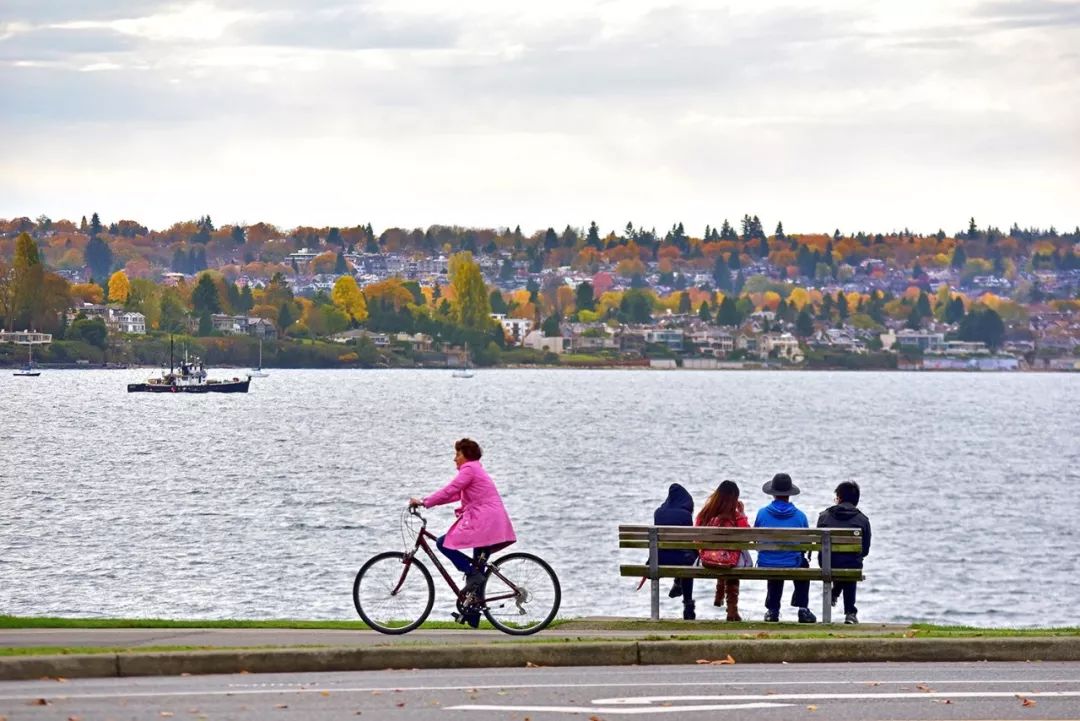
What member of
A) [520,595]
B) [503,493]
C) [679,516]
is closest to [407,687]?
[520,595]

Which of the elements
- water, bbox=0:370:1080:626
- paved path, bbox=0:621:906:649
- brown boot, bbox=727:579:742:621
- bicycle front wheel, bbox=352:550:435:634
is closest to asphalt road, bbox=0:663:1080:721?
paved path, bbox=0:621:906:649

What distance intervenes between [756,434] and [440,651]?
109 m

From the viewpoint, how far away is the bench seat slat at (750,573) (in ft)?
62.5

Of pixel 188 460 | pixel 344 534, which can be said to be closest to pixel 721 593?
pixel 344 534

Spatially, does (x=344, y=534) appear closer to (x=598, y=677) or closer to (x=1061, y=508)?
(x=1061, y=508)

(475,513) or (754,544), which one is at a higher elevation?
(475,513)

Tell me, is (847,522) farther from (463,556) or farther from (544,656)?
(544,656)

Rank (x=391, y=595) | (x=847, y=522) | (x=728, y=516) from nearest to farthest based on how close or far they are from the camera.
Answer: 1. (x=391, y=595)
2. (x=847, y=522)
3. (x=728, y=516)

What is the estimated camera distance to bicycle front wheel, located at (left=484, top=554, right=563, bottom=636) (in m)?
17.5

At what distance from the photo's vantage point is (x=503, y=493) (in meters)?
70.3

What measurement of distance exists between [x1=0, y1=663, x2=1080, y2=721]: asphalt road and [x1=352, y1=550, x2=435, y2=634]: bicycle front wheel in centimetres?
223

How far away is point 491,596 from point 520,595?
290mm

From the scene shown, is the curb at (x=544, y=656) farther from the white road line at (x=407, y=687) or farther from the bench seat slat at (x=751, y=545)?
the bench seat slat at (x=751, y=545)

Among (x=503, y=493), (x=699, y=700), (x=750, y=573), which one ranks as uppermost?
(x=750, y=573)
